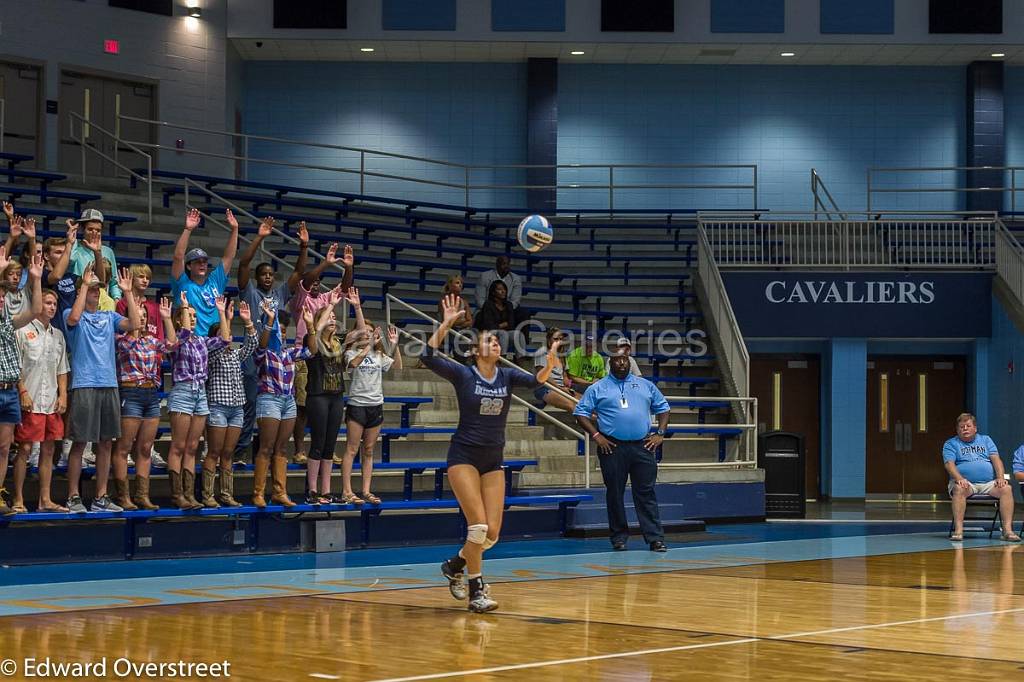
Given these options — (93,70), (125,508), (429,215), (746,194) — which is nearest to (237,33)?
(93,70)

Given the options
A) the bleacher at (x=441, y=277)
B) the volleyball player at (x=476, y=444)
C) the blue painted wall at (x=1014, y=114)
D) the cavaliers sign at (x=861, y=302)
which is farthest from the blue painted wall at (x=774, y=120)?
the volleyball player at (x=476, y=444)

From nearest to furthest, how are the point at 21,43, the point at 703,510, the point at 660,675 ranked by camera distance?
the point at 660,675 < the point at 703,510 < the point at 21,43

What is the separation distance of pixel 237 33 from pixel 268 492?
13.4m

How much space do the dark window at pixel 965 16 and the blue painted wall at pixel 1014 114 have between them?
205 cm

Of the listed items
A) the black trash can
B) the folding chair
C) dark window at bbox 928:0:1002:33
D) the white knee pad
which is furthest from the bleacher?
dark window at bbox 928:0:1002:33

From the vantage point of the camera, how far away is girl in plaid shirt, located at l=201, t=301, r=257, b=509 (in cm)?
1238

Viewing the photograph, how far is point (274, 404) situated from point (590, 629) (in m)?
5.19

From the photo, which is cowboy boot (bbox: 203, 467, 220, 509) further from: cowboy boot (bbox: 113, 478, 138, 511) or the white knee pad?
the white knee pad

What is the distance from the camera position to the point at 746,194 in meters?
27.3

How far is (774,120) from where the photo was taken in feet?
90.7

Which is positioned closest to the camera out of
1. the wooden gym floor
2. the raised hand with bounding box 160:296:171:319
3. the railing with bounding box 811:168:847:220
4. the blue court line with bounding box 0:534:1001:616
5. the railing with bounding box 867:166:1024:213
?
the wooden gym floor

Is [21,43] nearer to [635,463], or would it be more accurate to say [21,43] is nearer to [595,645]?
[635,463]

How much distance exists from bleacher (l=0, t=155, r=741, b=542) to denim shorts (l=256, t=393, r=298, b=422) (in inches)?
34.1

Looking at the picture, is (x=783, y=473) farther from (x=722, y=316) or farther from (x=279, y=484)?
(x=279, y=484)
